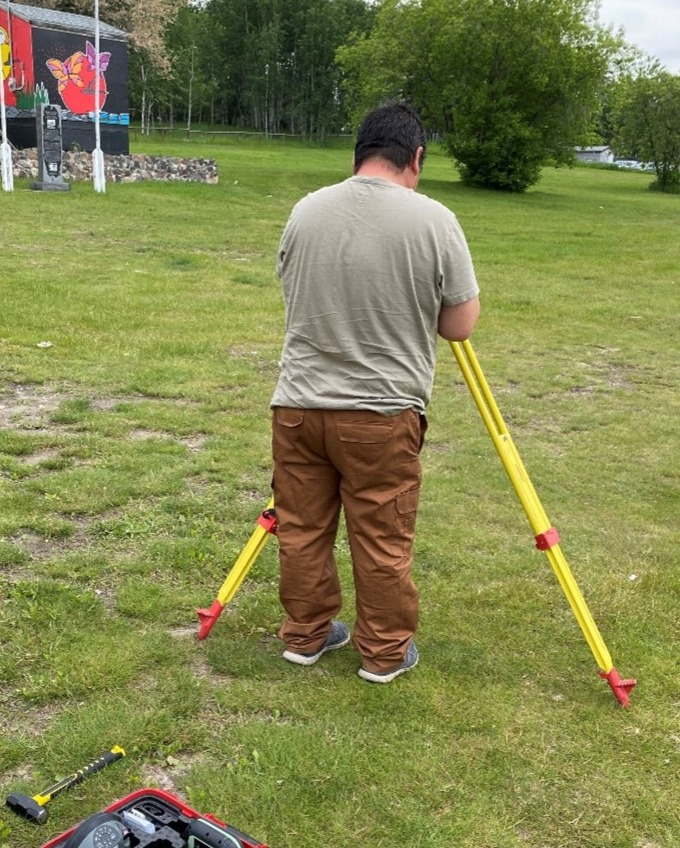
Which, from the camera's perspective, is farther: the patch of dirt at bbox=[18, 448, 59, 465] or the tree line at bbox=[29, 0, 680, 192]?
the tree line at bbox=[29, 0, 680, 192]

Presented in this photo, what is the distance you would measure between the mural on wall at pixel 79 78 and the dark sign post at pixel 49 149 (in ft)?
13.8

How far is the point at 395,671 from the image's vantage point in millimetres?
3885

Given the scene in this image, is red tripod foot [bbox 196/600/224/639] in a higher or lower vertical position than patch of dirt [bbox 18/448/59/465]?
higher

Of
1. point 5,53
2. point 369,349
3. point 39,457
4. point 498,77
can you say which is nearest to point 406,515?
point 369,349

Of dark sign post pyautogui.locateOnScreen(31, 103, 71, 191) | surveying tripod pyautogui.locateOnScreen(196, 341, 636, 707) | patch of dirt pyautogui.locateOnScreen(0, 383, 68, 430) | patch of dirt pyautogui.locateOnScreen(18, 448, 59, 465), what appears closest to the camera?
surveying tripod pyautogui.locateOnScreen(196, 341, 636, 707)

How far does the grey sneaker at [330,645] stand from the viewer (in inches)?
156

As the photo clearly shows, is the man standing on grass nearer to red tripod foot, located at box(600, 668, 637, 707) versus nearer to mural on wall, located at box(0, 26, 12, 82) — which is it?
red tripod foot, located at box(600, 668, 637, 707)

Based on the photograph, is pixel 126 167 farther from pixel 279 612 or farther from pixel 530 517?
pixel 530 517

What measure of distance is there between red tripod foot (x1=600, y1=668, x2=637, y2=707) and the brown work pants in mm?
879

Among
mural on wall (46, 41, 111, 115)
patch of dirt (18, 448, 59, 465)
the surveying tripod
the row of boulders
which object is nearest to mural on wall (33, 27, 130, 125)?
mural on wall (46, 41, 111, 115)

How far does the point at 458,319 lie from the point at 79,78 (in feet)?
85.8

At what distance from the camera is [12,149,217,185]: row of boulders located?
80.9ft

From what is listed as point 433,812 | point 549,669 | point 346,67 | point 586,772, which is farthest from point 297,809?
point 346,67

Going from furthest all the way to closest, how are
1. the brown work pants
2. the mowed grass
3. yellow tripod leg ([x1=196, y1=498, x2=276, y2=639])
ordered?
yellow tripod leg ([x1=196, y1=498, x2=276, y2=639]) → the brown work pants → the mowed grass
